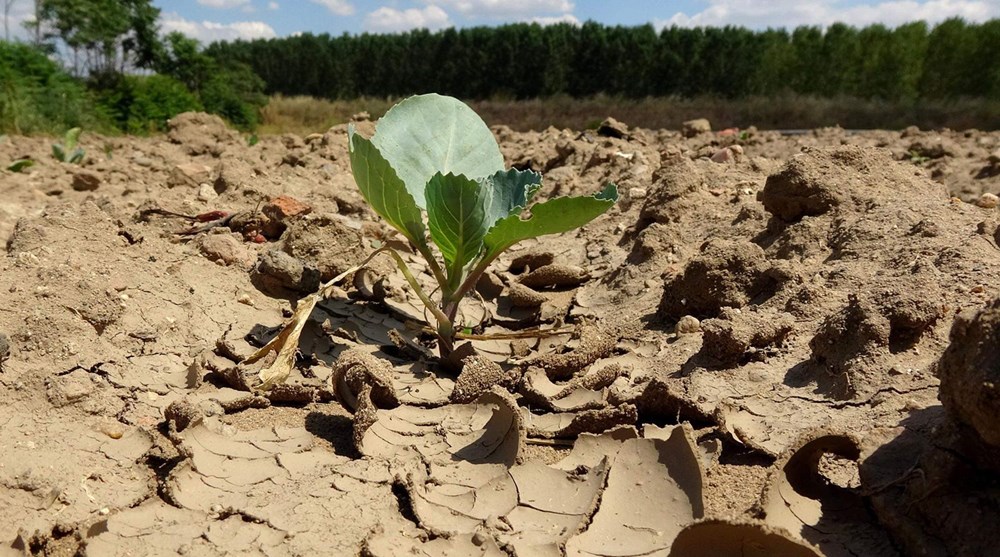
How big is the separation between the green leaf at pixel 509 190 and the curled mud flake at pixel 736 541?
1421mm

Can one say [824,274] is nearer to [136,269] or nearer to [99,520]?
[99,520]

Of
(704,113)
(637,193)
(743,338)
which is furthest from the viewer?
(704,113)

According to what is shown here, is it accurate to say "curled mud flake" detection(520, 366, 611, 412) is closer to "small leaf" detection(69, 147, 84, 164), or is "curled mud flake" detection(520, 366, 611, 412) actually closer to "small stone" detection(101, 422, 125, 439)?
"small stone" detection(101, 422, 125, 439)

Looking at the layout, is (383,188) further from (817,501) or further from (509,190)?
(817,501)

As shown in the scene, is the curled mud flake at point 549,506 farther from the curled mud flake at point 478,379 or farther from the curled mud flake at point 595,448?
the curled mud flake at point 478,379

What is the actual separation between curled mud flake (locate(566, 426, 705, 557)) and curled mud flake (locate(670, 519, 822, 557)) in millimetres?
97

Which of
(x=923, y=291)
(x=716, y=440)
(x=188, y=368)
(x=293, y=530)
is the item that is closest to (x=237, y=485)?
(x=293, y=530)

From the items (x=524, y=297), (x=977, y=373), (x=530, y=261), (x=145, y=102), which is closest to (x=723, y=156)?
(x=530, y=261)

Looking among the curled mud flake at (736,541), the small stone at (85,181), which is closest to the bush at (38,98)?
the small stone at (85,181)

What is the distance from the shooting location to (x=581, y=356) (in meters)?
2.30

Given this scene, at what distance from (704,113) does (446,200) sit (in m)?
13.9

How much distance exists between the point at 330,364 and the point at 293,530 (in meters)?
0.93

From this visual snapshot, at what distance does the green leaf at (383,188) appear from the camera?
236cm

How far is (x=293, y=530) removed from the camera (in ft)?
5.04
